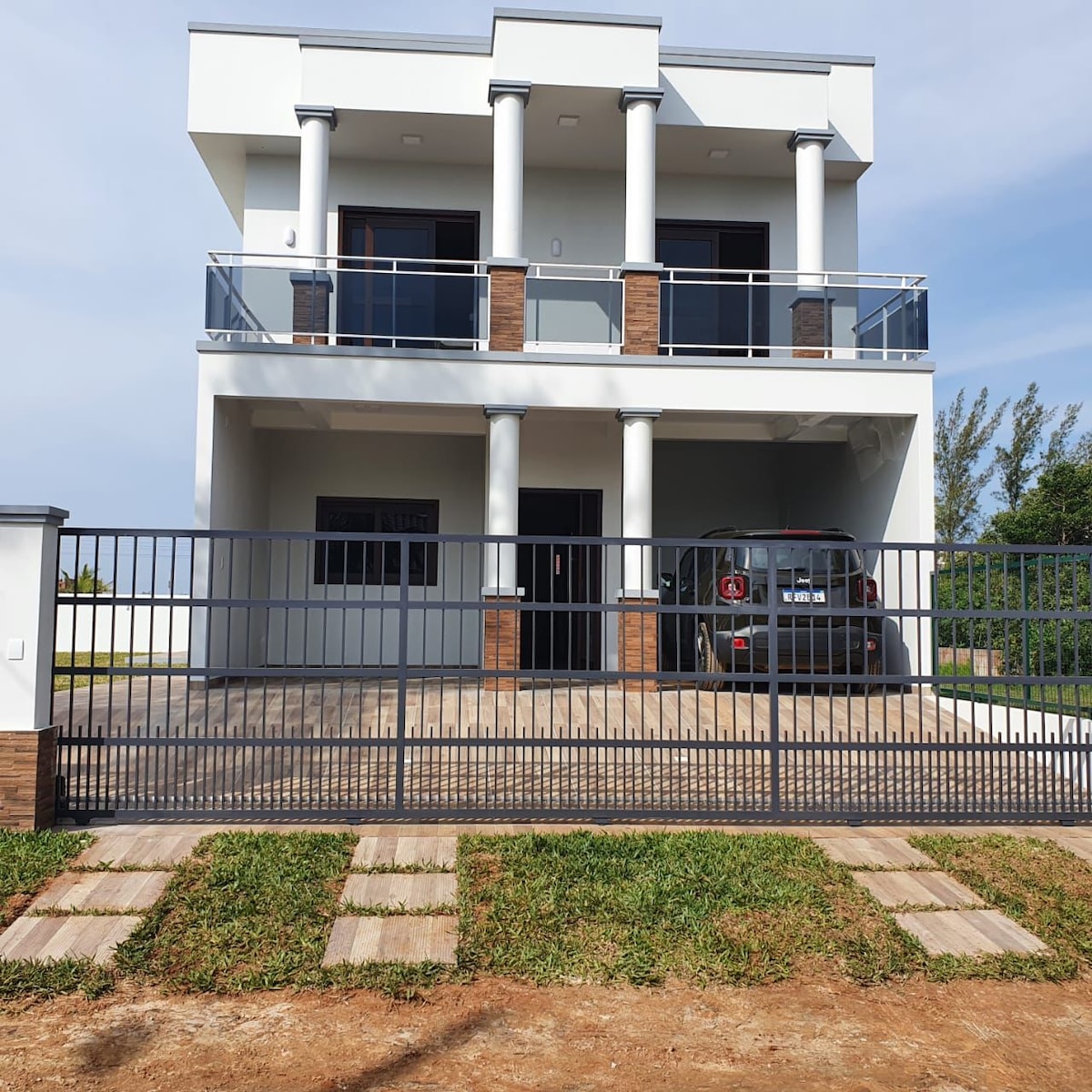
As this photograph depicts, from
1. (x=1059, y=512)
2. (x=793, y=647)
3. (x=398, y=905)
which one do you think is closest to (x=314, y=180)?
(x=793, y=647)

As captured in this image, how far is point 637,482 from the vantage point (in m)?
11.7

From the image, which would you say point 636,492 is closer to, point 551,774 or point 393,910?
point 551,774

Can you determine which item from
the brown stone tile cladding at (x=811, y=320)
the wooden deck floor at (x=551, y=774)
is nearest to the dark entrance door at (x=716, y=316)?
the brown stone tile cladding at (x=811, y=320)

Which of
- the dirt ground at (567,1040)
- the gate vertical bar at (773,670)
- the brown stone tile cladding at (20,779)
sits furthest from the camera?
the gate vertical bar at (773,670)

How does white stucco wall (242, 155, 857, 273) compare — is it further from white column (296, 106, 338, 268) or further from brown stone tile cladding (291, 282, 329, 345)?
brown stone tile cladding (291, 282, 329, 345)

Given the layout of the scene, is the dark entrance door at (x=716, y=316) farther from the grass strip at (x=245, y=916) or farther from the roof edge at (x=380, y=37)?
the grass strip at (x=245, y=916)

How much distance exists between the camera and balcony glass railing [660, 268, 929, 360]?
39.3 feet

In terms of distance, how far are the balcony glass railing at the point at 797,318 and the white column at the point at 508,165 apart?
197cm

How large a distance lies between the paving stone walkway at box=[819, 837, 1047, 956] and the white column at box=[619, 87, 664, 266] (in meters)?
8.34

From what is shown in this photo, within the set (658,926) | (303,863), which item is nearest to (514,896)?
(658,926)

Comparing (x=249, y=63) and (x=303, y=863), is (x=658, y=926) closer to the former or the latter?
(x=303, y=863)

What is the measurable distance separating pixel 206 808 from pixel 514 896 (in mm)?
2258

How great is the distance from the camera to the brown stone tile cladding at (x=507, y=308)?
1190 centimetres

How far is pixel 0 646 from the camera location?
564 centimetres
